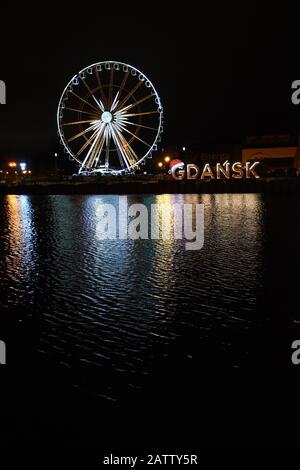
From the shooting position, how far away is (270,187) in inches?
2655

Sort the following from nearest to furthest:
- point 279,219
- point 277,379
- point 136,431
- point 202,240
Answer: point 136,431 → point 277,379 → point 202,240 → point 279,219

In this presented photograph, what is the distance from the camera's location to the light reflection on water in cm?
1159

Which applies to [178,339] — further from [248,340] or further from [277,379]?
[277,379]

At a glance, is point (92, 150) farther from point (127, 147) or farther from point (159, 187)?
point (159, 187)

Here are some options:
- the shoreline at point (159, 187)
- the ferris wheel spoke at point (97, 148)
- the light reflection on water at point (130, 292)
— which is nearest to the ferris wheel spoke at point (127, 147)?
the ferris wheel spoke at point (97, 148)

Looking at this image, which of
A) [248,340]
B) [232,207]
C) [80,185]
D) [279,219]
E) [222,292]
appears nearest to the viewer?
[248,340]

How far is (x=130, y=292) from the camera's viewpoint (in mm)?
16062

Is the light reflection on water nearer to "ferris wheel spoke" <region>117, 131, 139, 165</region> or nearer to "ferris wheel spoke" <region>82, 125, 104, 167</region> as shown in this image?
"ferris wheel spoke" <region>82, 125, 104, 167</region>

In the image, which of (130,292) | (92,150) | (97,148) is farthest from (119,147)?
(130,292)

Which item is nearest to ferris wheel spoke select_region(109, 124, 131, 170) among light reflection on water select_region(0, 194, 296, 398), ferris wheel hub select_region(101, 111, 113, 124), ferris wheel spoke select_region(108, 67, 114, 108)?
ferris wheel hub select_region(101, 111, 113, 124)

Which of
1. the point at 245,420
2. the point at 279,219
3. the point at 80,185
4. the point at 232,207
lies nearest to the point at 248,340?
the point at 245,420

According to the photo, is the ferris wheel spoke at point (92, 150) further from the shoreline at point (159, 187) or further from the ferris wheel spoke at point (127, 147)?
the shoreline at point (159, 187)

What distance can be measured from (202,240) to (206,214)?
13296mm

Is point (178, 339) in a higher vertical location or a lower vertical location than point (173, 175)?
lower
